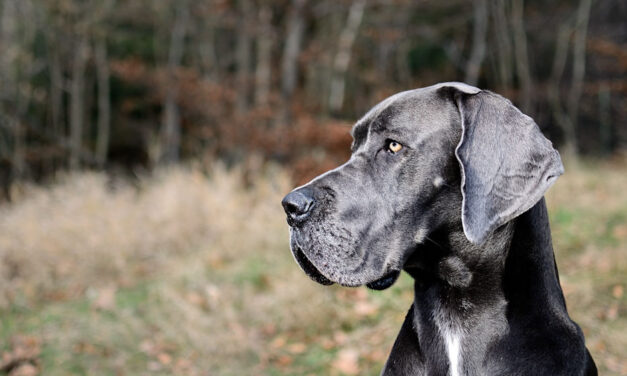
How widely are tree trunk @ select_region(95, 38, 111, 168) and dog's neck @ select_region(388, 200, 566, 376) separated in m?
14.2

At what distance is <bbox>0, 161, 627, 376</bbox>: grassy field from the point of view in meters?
5.31

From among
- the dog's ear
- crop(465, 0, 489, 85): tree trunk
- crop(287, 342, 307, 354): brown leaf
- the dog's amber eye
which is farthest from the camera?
crop(465, 0, 489, 85): tree trunk

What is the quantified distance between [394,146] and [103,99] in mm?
14952

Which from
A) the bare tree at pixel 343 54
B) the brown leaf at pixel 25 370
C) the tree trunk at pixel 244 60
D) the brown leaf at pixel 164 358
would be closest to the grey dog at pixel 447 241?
the brown leaf at pixel 164 358

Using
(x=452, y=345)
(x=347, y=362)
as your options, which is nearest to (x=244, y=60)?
(x=347, y=362)

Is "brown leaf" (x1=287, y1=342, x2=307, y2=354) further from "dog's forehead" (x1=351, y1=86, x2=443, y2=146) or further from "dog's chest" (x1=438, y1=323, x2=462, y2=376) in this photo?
"dog's forehead" (x1=351, y1=86, x2=443, y2=146)

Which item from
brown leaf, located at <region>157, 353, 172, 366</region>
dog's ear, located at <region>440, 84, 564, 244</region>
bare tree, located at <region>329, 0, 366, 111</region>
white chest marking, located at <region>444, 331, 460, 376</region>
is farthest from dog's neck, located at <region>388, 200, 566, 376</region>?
bare tree, located at <region>329, 0, 366, 111</region>

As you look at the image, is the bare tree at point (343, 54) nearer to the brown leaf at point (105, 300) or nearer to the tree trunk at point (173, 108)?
the tree trunk at point (173, 108)

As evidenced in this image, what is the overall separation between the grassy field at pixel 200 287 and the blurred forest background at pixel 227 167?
2cm

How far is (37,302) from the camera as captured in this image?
719 centimetres

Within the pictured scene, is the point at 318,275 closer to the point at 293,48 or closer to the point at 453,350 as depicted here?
the point at 453,350

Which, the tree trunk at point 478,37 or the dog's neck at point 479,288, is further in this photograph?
the tree trunk at point 478,37

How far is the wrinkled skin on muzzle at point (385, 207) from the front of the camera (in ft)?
7.78

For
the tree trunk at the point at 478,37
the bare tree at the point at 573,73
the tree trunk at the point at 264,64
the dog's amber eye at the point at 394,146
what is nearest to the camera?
the dog's amber eye at the point at 394,146
